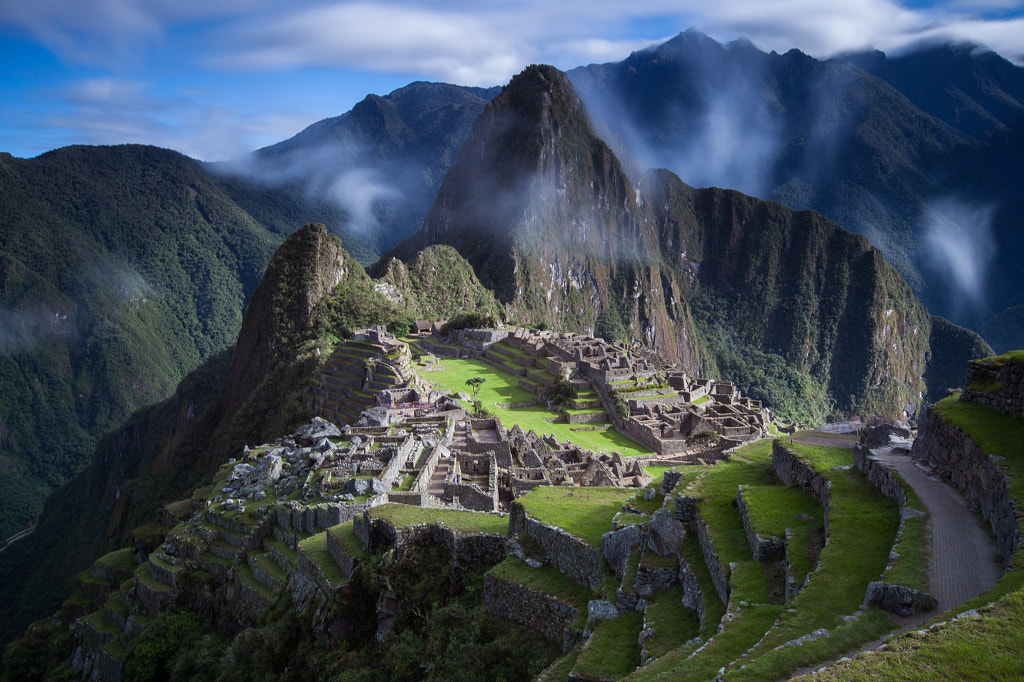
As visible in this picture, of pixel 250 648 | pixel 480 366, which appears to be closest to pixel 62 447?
pixel 480 366

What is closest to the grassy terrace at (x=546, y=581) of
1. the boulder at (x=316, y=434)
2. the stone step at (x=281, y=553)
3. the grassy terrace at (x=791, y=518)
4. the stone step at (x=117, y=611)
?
the grassy terrace at (x=791, y=518)

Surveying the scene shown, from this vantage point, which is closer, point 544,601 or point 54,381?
point 544,601

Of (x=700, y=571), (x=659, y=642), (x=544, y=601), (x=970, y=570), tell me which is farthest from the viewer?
(x=544, y=601)

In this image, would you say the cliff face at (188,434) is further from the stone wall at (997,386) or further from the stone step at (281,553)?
the stone wall at (997,386)

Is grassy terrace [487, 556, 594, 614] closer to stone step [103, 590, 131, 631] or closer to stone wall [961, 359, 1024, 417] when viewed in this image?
stone wall [961, 359, 1024, 417]

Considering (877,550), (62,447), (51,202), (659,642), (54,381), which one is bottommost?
(62,447)

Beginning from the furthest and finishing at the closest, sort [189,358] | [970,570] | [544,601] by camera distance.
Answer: [189,358] < [544,601] < [970,570]

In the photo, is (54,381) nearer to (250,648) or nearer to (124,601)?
(124,601)
